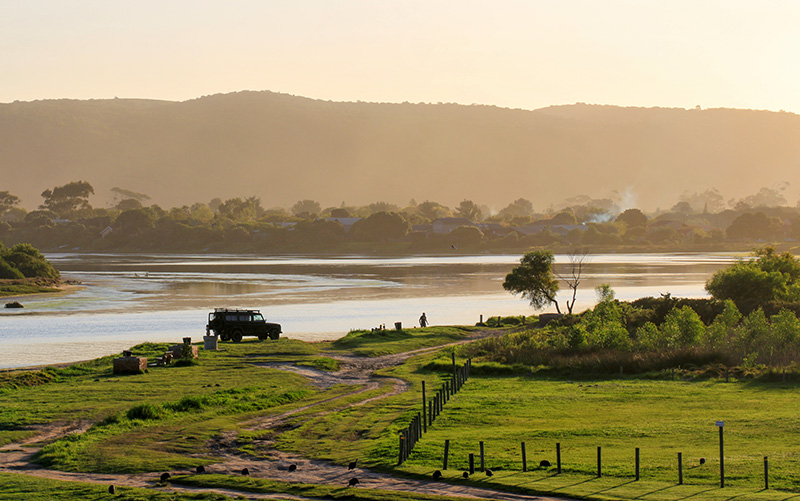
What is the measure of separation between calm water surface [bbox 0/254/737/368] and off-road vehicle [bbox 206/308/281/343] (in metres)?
4.63

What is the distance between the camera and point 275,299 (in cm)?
8969

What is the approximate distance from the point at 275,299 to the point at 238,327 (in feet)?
113

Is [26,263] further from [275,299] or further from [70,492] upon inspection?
[70,492]

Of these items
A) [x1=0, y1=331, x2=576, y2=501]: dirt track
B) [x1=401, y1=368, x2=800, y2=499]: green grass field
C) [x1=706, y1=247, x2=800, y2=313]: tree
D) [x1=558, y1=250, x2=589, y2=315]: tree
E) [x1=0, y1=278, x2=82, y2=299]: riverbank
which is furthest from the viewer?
[x1=0, y1=278, x2=82, y2=299]: riverbank

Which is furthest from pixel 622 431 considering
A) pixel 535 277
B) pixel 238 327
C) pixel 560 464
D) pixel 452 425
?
pixel 535 277

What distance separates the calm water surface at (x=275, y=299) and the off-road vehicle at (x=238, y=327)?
463 cm

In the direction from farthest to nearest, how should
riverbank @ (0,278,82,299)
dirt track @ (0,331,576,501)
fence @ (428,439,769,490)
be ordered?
riverbank @ (0,278,82,299) < dirt track @ (0,331,576,501) < fence @ (428,439,769,490)

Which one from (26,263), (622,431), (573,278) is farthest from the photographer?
(26,263)

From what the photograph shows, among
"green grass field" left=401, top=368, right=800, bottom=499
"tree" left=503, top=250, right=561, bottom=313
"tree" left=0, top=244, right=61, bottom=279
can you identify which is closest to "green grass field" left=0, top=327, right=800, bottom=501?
"green grass field" left=401, top=368, right=800, bottom=499

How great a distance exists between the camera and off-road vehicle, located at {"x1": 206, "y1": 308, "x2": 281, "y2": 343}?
181 feet

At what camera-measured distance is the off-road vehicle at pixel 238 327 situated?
55125 mm

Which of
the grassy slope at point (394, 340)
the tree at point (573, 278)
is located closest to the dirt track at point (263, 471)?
the grassy slope at point (394, 340)

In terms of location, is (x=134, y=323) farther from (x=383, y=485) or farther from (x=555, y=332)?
(x=383, y=485)

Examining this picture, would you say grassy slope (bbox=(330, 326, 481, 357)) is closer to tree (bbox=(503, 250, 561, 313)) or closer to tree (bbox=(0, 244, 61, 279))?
tree (bbox=(503, 250, 561, 313))
